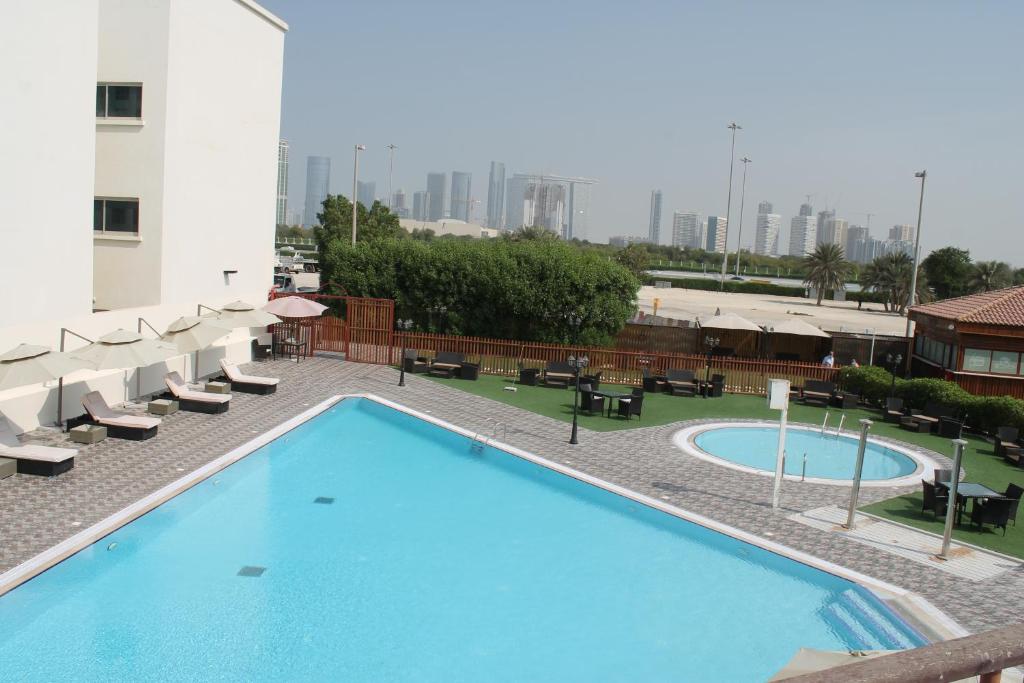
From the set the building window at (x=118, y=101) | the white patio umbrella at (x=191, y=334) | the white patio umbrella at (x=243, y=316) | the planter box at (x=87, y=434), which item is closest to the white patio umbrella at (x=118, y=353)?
the planter box at (x=87, y=434)

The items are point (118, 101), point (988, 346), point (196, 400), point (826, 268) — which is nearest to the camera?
point (196, 400)

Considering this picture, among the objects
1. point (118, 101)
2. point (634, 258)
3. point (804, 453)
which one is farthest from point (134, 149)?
point (634, 258)

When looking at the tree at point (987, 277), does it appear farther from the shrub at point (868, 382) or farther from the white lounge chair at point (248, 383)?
the white lounge chair at point (248, 383)

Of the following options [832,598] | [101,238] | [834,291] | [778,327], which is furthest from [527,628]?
[834,291]

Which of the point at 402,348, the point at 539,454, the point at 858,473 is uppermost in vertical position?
the point at 402,348

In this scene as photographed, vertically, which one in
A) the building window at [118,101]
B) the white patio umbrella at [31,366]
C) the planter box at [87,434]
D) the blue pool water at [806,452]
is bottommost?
the blue pool water at [806,452]

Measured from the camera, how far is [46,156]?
1788cm

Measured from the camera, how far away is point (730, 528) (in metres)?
13.8

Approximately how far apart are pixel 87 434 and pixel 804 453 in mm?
16016

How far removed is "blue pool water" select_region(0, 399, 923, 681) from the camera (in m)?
9.57

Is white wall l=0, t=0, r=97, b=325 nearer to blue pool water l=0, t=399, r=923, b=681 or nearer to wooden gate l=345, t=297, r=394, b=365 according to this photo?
blue pool water l=0, t=399, r=923, b=681

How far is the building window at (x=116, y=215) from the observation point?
22984 millimetres

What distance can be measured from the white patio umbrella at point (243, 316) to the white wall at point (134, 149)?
191 centimetres

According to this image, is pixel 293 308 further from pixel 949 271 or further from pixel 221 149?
pixel 949 271
